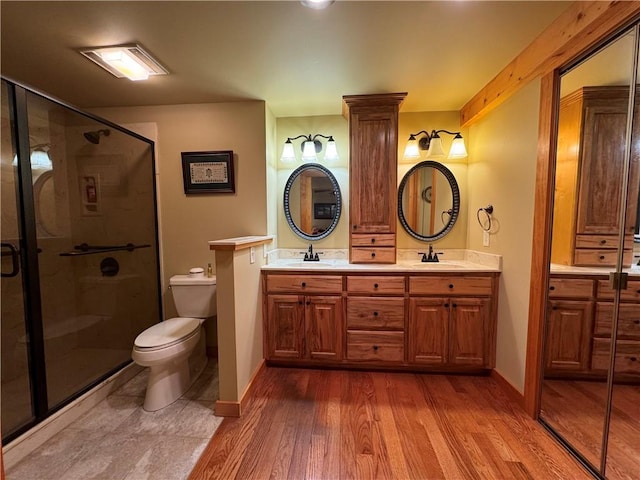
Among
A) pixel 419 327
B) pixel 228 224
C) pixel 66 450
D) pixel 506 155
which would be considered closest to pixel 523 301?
pixel 419 327

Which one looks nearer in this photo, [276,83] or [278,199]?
[276,83]

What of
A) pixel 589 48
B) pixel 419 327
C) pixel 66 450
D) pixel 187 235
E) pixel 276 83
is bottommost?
pixel 66 450

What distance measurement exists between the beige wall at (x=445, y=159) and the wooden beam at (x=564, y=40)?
54 cm

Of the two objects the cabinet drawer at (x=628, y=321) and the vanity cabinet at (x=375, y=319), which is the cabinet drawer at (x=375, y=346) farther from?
the cabinet drawer at (x=628, y=321)

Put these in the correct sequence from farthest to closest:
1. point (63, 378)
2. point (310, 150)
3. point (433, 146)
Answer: point (310, 150), point (433, 146), point (63, 378)

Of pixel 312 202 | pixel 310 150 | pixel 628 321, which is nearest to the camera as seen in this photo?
pixel 628 321

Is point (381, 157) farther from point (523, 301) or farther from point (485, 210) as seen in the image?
point (523, 301)

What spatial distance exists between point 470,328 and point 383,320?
670 millimetres

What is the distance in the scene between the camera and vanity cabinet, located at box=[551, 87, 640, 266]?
4.32 ft

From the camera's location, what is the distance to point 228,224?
247 cm

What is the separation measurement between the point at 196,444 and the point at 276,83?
2.40 metres

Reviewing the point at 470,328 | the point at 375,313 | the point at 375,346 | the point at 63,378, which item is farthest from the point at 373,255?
the point at 63,378

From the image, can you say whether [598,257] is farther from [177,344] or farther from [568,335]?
[177,344]

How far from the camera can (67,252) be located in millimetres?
2166
